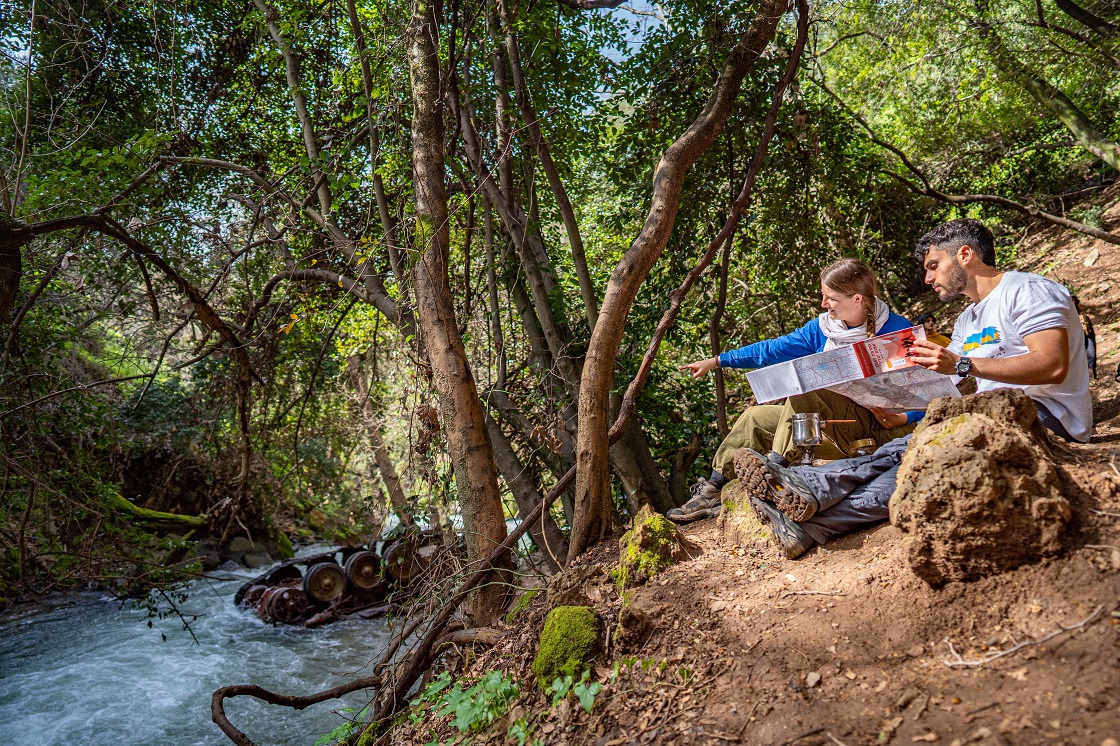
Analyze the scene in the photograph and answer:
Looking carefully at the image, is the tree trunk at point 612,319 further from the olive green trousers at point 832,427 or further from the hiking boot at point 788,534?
the hiking boot at point 788,534

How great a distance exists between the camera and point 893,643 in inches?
78.0

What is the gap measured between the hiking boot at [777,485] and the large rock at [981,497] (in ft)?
1.68

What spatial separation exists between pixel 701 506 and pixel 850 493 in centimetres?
126

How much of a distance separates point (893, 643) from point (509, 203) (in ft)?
12.5

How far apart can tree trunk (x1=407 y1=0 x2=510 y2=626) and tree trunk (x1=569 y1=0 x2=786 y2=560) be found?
1.62 feet

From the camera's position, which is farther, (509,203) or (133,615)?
(133,615)

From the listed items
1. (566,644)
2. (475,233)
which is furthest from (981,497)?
(475,233)

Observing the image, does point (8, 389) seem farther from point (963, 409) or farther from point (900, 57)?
point (900, 57)

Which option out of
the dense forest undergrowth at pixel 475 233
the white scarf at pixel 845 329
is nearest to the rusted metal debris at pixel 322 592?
the dense forest undergrowth at pixel 475 233

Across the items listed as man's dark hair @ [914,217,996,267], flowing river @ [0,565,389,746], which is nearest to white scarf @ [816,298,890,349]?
man's dark hair @ [914,217,996,267]

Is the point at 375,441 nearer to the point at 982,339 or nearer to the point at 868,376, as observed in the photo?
the point at 868,376

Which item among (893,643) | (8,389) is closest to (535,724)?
(893,643)

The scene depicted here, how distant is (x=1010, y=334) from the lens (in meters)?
2.68

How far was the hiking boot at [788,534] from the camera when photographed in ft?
9.04
